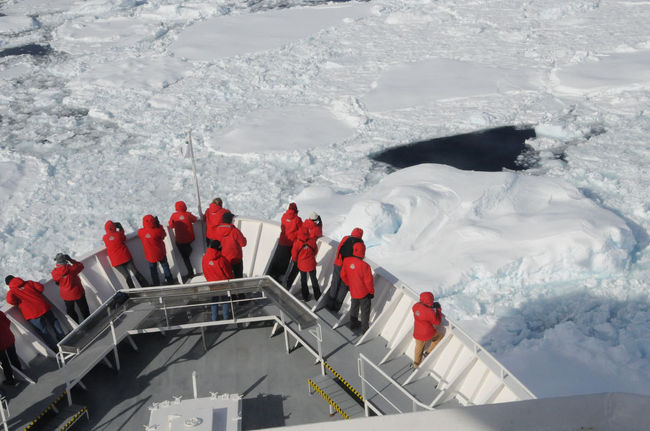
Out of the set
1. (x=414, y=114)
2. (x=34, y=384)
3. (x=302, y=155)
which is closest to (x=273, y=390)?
(x=34, y=384)

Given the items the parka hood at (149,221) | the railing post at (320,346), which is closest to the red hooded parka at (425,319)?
the railing post at (320,346)

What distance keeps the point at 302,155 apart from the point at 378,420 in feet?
37.3

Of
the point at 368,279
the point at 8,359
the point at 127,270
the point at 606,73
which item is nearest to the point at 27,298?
the point at 8,359

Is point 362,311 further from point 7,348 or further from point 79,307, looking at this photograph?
point 7,348

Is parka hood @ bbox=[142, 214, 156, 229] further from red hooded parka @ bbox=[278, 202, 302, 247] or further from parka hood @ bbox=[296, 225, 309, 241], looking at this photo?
parka hood @ bbox=[296, 225, 309, 241]

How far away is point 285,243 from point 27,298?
2641mm

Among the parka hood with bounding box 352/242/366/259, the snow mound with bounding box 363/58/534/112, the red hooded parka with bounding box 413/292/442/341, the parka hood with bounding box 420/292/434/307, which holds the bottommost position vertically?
the snow mound with bounding box 363/58/534/112

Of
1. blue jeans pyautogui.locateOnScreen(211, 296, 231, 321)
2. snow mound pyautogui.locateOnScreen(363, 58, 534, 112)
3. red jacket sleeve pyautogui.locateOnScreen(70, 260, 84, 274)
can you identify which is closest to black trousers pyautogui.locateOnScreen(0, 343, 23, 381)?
red jacket sleeve pyautogui.locateOnScreen(70, 260, 84, 274)

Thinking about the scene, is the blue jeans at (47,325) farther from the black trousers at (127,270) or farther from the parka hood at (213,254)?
the parka hood at (213,254)

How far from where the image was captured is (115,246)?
676 centimetres

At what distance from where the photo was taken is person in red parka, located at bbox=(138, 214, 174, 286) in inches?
268

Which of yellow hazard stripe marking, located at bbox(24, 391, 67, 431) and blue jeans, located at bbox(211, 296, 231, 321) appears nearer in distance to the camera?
yellow hazard stripe marking, located at bbox(24, 391, 67, 431)

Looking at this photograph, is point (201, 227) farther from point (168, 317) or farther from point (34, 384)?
point (34, 384)

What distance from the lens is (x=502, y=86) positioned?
17.0 meters
